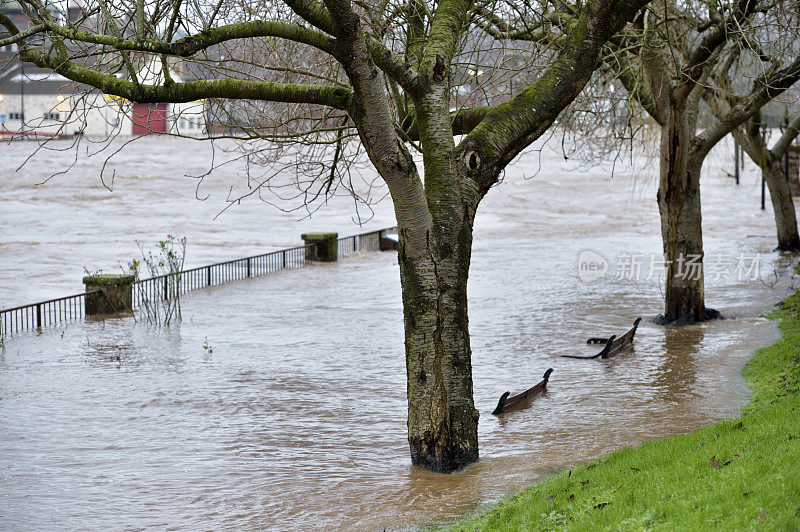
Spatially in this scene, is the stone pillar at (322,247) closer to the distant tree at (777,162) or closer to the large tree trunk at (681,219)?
the distant tree at (777,162)

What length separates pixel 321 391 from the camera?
13.0 metres

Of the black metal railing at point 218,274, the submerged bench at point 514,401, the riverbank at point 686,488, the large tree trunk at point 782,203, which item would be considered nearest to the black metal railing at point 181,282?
the black metal railing at point 218,274

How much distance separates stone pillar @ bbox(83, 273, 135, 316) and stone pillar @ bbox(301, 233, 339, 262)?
982 cm

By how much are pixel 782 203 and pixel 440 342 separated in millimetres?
22661

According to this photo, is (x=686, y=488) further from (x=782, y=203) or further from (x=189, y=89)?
(x=782, y=203)

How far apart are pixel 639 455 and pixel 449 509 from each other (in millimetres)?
1742

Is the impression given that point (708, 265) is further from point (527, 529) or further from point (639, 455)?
point (527, 529)

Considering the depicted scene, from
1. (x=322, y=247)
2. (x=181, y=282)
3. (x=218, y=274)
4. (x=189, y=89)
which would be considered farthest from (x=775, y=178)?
(x=189, y=89)

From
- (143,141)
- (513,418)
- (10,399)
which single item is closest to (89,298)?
(10,399)

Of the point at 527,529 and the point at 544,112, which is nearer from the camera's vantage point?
the point at 527,529

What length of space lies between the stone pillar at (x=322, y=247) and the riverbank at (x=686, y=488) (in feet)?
69.8

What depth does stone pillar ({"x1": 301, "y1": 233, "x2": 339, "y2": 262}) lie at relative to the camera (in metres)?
29.1

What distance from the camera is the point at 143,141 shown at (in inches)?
3140

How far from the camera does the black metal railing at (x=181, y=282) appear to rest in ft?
60.1
